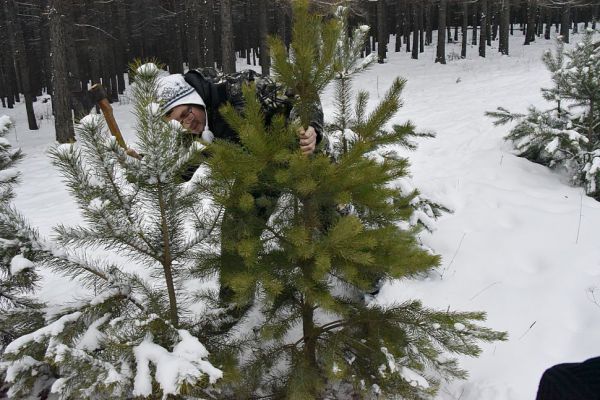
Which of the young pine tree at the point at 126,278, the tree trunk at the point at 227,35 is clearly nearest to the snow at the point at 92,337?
the young pine tree at the point at 126,278

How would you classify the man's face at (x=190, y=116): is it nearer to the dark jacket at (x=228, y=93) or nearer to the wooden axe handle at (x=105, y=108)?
the dark jacket at (x=228, y=93)

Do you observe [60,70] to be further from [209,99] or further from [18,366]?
[18,366]

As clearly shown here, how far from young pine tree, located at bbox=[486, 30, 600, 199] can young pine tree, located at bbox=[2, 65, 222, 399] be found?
450 centimetres

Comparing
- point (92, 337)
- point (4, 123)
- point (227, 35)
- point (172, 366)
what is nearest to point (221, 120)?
point (4, 123)

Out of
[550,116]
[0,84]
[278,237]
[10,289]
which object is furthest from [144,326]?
[0,84]

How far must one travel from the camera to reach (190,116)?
230cm

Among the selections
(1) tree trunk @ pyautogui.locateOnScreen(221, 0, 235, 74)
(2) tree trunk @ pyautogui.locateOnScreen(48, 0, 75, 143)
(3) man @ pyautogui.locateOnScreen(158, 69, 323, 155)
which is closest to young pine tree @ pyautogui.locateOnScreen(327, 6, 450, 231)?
(3) man @ pyautogui.locateOnScreen(158, 69, 323, 155)

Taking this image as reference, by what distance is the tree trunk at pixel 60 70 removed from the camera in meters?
10.0

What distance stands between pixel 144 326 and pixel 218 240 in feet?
1.70

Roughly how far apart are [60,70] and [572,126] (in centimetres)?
1084

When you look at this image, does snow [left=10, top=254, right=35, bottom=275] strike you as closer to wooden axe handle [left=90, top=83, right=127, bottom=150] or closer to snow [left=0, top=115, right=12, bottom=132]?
wooden axe handle [left=90, top=83, right=127, bottom=150]

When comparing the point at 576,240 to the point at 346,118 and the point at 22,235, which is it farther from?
the point at 22,235

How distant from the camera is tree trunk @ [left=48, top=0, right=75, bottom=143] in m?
10.0

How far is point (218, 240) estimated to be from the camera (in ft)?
6.64
